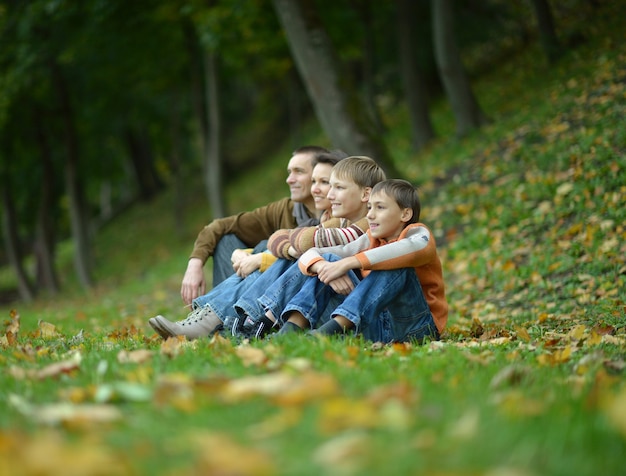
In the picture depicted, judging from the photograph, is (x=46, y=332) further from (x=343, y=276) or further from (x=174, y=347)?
(x=343, y=276)

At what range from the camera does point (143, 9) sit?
17578 millimetres

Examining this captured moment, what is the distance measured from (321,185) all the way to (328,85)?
6.27 metres

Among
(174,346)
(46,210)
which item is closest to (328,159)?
(174,346)

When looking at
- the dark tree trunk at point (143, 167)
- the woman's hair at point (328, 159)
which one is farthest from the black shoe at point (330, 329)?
the dark tree trunk at point (143, 167)

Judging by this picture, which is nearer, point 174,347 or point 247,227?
point 174,347

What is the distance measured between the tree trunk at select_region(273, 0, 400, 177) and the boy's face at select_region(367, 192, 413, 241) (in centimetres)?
666

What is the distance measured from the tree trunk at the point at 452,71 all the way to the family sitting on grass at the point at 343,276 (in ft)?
30.9

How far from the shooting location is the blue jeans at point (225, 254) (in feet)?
19.9

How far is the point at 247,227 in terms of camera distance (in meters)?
6.20

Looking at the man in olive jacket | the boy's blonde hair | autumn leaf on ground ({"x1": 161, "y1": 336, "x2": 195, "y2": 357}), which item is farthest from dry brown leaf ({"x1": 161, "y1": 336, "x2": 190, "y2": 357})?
the boy's blonde hair

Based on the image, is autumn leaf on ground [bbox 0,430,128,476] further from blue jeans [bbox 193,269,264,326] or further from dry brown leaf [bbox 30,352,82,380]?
blue jeans [bbox 193,269,264,326]

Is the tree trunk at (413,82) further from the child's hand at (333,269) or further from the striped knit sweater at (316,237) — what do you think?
the child's hand at (333,269)

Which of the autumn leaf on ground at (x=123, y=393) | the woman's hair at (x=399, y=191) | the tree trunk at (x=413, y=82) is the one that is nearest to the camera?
the autumn leaf on ground at (x=123, y=393)

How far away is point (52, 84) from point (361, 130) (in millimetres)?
12370
